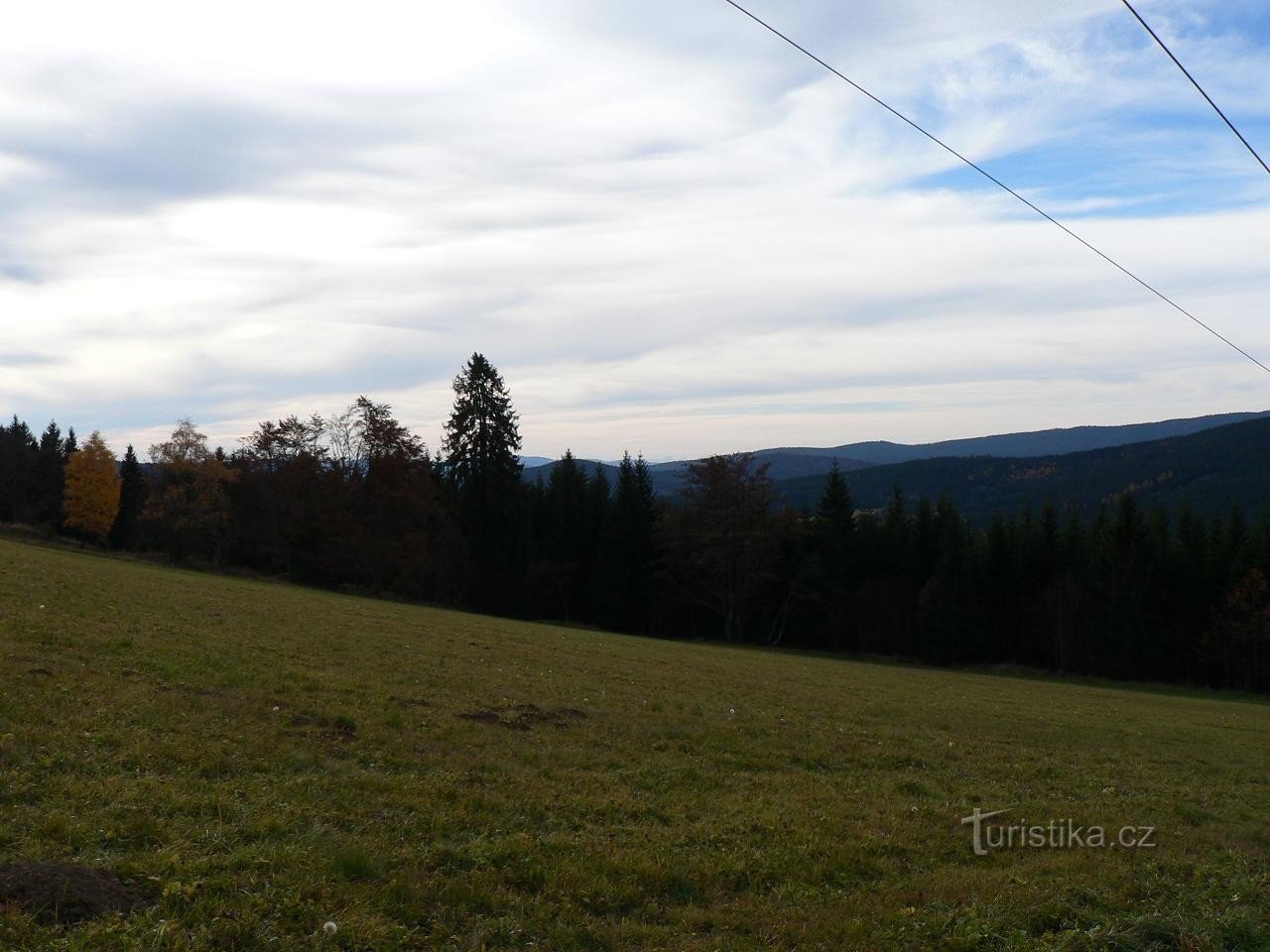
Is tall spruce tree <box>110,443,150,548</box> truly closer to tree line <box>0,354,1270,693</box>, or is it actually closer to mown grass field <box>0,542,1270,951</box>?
tree line <box>0,354,1270,693</box>

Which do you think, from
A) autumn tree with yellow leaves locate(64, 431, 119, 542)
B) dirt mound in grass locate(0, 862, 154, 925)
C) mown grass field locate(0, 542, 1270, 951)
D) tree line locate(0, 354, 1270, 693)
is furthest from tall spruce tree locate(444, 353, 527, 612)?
dirt mound in grass locate(0, 862, 154, 925)

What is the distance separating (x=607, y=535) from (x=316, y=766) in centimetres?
Result: 6664

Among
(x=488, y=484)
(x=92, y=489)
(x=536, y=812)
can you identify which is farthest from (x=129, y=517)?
(x=536, y=812)

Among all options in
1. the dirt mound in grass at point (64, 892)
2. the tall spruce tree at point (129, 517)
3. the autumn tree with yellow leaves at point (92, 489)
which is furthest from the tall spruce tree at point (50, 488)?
the dirt mound in grass at point (64, 892)

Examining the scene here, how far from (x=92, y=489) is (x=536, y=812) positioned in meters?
80.8

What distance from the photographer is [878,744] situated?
52.5 feet

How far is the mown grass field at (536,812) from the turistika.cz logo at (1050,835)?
224mm

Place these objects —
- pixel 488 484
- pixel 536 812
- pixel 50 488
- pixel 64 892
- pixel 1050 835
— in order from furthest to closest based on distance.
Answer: pixel 50 488
pixel 488 484
pixel 1050 835
pixel 536 812
pixel 64 892

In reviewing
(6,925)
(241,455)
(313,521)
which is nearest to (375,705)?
(6,925)

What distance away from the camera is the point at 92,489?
7706cm

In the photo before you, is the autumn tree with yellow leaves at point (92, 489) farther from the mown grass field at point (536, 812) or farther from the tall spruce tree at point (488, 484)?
the mown grass field at point (536, 812)

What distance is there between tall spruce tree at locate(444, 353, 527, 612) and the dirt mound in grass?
6044 centimetres

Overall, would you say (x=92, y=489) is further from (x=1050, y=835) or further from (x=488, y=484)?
(x=1050, y=835)

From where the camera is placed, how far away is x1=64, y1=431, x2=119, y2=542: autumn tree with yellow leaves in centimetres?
7638
